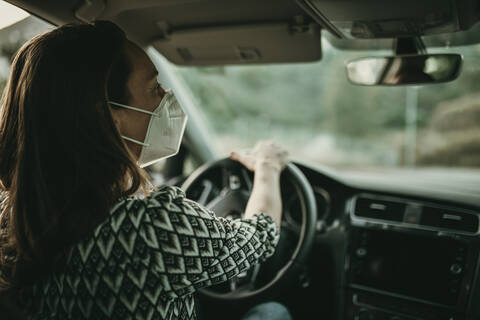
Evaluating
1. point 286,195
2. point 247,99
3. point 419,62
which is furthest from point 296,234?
point 247,99

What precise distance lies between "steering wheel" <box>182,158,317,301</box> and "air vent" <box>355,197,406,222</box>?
0.39m

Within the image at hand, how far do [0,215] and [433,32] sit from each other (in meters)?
1.96

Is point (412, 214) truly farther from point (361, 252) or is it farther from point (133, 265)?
point (133, 265)

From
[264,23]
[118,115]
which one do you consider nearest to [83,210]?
[118,115]

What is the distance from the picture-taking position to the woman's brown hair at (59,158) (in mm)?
1156

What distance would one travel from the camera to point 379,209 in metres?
2.61

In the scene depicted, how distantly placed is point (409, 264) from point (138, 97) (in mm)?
→ 1916

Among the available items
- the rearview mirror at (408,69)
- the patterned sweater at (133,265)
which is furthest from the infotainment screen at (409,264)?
the patterned sweater at (133,265)

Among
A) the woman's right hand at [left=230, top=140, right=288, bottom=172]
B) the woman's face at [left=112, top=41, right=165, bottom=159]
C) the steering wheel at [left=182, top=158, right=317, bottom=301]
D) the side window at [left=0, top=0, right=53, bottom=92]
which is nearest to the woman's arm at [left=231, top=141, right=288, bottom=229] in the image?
the woman's right hand at [left=230, top=140, right=288, bottom=172]

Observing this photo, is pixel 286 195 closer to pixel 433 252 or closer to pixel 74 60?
pixel 433 252

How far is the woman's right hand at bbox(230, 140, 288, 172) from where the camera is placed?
6.59 ft

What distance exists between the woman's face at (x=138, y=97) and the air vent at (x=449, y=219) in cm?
174

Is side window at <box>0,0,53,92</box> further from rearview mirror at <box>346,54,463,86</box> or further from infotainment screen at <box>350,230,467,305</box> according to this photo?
infotainment screen at <box>350,230,467,305</box>

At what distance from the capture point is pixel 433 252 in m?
2.43
